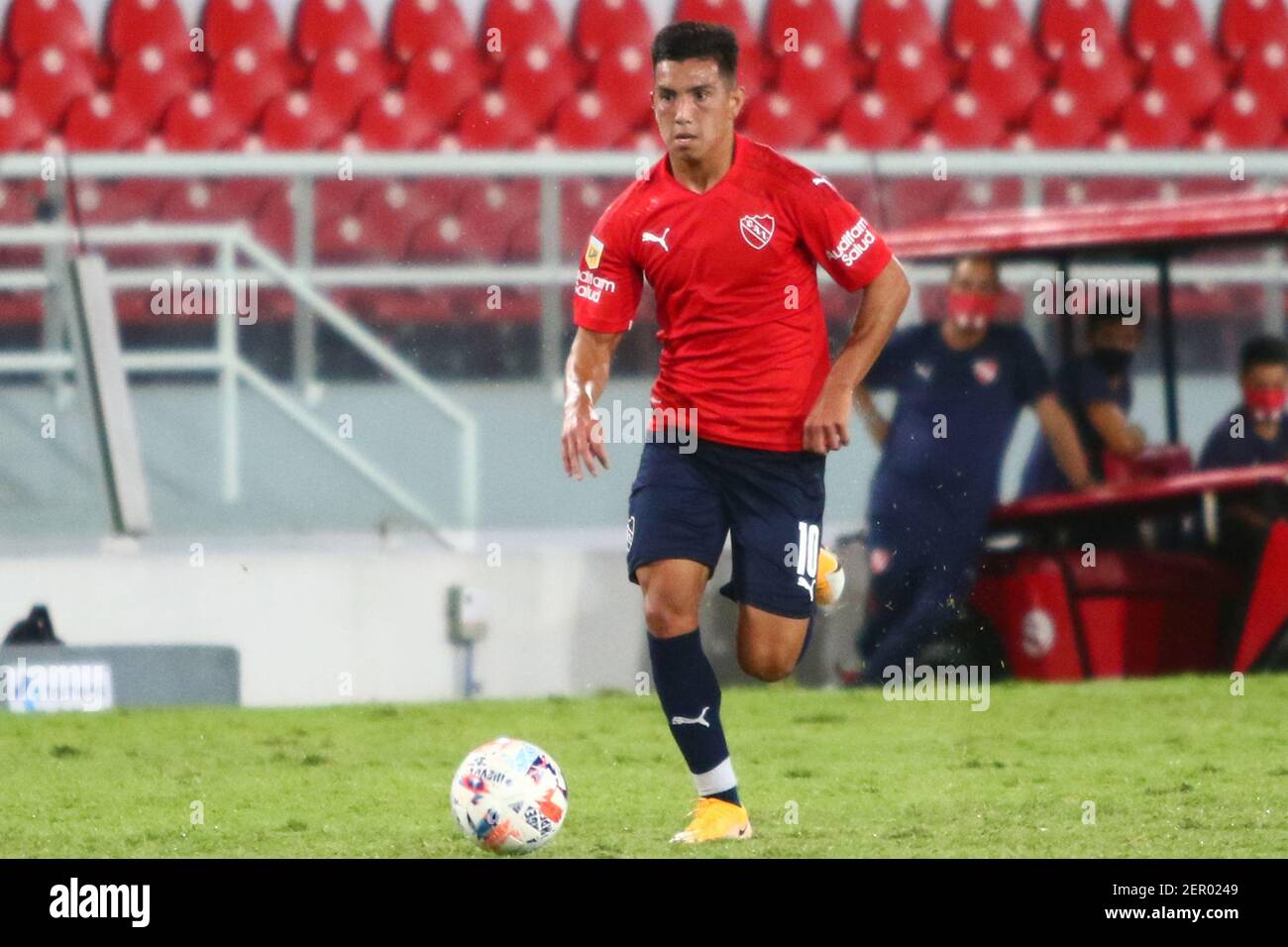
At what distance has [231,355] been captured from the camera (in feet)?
25.0

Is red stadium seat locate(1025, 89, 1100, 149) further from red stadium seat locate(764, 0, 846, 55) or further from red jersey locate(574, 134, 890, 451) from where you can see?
red jersey locate(574, 134, 890, 451)

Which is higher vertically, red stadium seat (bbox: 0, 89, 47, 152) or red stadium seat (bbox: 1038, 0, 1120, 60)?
red stadium seat (bbox: 1038, 0, 1120, 60)

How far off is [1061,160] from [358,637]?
3.03 meters

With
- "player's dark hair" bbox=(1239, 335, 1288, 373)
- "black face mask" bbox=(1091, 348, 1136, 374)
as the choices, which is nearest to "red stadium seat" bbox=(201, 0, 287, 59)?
"black face mask" bbox=(1091, 348, 1136, 374)

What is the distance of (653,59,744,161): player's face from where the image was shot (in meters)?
4.99

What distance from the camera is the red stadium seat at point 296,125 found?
Result: 10.4 metres

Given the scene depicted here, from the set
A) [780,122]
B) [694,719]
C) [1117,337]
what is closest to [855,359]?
[694,719]

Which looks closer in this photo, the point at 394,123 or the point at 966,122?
the point at 394,123

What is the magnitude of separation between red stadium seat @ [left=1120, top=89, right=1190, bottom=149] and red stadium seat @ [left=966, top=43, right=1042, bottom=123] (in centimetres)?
47

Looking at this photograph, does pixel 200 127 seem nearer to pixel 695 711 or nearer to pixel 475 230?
pixel 475 230

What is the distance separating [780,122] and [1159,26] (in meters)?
2.10

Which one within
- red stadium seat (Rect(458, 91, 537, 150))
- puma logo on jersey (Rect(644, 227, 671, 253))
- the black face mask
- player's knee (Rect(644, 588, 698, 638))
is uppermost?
red stadium seat (Rect(458, 91, 537, 150))

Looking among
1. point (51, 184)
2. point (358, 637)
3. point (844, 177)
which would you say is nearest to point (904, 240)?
point (844, 177)

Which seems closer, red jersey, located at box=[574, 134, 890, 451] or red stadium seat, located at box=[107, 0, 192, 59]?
red jersey, located at box=[574, 134, 890, 451]
